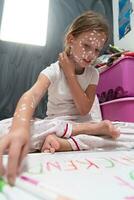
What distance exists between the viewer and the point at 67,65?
976 mm

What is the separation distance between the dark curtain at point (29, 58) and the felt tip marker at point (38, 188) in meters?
0.97

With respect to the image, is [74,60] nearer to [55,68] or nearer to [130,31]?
[55,68]

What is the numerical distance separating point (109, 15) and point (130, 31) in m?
0.28

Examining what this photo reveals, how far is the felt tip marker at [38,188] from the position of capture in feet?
0.97

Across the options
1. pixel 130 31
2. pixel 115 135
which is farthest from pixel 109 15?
pixel 115 135

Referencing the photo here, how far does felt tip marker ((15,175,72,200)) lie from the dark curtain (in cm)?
97

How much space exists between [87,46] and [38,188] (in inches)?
27.9

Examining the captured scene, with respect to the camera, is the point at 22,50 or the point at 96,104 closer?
the point at 96,104

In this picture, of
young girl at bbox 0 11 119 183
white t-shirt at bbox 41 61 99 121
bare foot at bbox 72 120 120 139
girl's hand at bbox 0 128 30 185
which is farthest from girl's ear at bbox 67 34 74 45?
girl's hand at bbox 0 128 30 185

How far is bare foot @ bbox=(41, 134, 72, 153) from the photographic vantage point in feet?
2.16

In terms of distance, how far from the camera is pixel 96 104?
1196 millimetres

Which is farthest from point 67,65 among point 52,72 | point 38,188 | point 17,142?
point 38,188

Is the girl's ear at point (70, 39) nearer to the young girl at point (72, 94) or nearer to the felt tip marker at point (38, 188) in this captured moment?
the young girl at point (72, 94)

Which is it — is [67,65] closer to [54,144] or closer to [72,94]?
[72,94]
